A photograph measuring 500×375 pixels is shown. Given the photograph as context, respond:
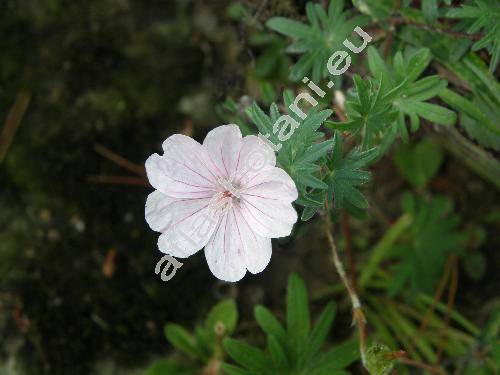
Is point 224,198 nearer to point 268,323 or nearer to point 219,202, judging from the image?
point 219,202

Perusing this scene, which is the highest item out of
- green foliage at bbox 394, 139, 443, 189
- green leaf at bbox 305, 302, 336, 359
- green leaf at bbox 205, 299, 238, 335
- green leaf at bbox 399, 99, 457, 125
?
green leaf at bbox 399, 99, 457, 125

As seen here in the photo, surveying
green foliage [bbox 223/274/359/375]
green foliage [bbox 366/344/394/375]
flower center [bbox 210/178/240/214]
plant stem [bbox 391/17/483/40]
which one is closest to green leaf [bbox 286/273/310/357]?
green foliage [bbox 223/274/359/375]

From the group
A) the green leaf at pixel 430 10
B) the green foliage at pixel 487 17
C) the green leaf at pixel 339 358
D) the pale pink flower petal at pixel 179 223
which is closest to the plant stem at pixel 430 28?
the green leaf at pixel 430 10

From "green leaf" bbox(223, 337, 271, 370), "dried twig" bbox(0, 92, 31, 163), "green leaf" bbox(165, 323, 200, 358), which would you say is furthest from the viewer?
"dried twig" bbox(0, 92, 31, 163)

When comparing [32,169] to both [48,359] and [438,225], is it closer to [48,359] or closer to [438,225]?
[48,359]

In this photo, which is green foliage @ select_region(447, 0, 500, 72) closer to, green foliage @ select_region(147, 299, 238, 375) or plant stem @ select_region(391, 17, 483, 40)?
plant stem @ select_region(391, 17, 483, 40)

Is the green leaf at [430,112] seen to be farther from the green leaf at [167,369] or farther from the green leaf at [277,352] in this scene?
the green leaf at [167,369]

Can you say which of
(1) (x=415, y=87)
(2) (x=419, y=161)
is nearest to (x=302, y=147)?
(1) (x=415, y=87)
